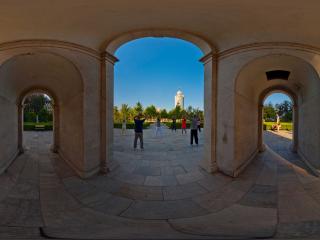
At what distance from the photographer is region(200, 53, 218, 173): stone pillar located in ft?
21.6

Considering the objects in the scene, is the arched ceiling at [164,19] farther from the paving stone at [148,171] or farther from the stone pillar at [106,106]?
the paving stone at [148,171]

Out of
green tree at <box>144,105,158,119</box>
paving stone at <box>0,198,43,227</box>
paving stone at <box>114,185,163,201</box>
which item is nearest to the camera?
paving stone at <box>0,198,43,227</box>

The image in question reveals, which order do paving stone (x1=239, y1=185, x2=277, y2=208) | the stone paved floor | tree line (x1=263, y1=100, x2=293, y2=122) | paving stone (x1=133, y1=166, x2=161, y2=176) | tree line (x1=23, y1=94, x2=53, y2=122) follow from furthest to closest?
tree line (x1=263, y1=100, x2=293, y2=122) → tree line (x1=23, y1=94, x2=53, y2=122) → paving stone (x1=133, y1=166, x2=161, y2=176) → paving stone (x1=239, y1=185, x2=277, y2=208) → the stone paved floor

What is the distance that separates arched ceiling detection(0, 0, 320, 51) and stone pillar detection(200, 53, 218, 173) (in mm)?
847

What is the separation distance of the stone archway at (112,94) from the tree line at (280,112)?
160 feet

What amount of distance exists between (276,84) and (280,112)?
53733mm

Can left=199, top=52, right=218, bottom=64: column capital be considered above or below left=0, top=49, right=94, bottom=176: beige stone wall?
above

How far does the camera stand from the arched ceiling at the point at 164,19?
435cm

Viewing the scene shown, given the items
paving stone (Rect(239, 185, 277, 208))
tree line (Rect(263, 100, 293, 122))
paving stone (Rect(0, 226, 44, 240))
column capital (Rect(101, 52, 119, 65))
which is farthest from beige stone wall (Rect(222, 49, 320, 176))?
tree line (Rect(263, 100, 293, 122))

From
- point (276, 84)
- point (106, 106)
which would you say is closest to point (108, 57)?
point (106, 106)

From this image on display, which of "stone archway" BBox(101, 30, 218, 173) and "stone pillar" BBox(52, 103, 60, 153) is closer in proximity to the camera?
"stone archway" BBox(101, 30, 218, 173)

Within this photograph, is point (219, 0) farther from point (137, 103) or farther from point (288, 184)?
point (137, 103)

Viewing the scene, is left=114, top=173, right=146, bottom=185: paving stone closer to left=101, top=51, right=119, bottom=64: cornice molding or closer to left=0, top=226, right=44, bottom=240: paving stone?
left=0, top=226, right=44, bottom=240: paving stone

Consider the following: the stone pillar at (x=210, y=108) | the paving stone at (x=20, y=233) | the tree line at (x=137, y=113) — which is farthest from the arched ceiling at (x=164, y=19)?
the tree line at (x=137, y=113)
